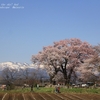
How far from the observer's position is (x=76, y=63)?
159 feet

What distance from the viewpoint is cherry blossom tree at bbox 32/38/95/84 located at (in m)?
49.0

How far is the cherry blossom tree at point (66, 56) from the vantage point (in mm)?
49000

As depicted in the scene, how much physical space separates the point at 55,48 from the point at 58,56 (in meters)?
2.81

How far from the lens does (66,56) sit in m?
49.0

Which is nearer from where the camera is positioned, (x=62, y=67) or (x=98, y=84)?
(x=98, y=84)

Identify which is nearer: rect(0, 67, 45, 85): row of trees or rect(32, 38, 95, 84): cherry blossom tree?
rect(32, 38, 95, 84): cherry blossom tree

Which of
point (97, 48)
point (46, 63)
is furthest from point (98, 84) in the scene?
point (46, 63)

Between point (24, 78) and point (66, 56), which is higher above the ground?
point (66, 56)

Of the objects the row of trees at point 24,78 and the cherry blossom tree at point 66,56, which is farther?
the row of trees at point 24,78

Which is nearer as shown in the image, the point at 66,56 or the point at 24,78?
the point at 66,56

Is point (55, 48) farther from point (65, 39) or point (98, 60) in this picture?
point (98, 60)

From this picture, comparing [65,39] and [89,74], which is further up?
[65,39]

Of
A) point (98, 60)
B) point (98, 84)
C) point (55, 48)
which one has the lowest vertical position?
point (98, 84)

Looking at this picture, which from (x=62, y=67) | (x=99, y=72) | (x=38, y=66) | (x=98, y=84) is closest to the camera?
(x=99, y=72)
